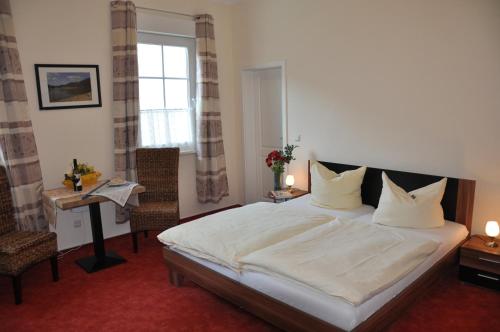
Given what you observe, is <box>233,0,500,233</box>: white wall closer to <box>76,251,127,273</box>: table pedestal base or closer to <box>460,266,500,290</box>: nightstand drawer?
<box>460,266,500,290</box>: nightstand drawer

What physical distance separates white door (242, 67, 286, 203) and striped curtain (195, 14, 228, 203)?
0.44 m

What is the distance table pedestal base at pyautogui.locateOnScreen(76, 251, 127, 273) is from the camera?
3781 millimetres

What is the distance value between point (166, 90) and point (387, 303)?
368 cm

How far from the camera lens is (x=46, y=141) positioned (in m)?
4.07

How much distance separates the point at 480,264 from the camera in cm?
307

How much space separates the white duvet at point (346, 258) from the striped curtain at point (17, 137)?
7.96 ft

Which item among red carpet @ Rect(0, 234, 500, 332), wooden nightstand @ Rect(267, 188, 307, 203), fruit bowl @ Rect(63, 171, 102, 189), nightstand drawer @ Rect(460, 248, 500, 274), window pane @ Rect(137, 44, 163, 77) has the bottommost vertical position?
red carpet @ Rect(0, 234, 500, 332)

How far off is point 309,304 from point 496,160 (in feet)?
7.02

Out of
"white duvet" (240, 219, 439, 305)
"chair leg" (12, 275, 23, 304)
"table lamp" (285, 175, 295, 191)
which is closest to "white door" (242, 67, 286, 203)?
"table lamp" (285, 175, 295, 191)

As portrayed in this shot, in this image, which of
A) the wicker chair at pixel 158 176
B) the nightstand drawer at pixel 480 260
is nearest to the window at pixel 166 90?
the wicker chair at pixel 158 176

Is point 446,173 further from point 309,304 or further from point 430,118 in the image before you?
point 309,304

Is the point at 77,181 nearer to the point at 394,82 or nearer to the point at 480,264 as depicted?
the point at 394,82

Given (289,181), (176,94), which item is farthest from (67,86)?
(289,181)

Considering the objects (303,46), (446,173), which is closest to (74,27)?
(303,46)
